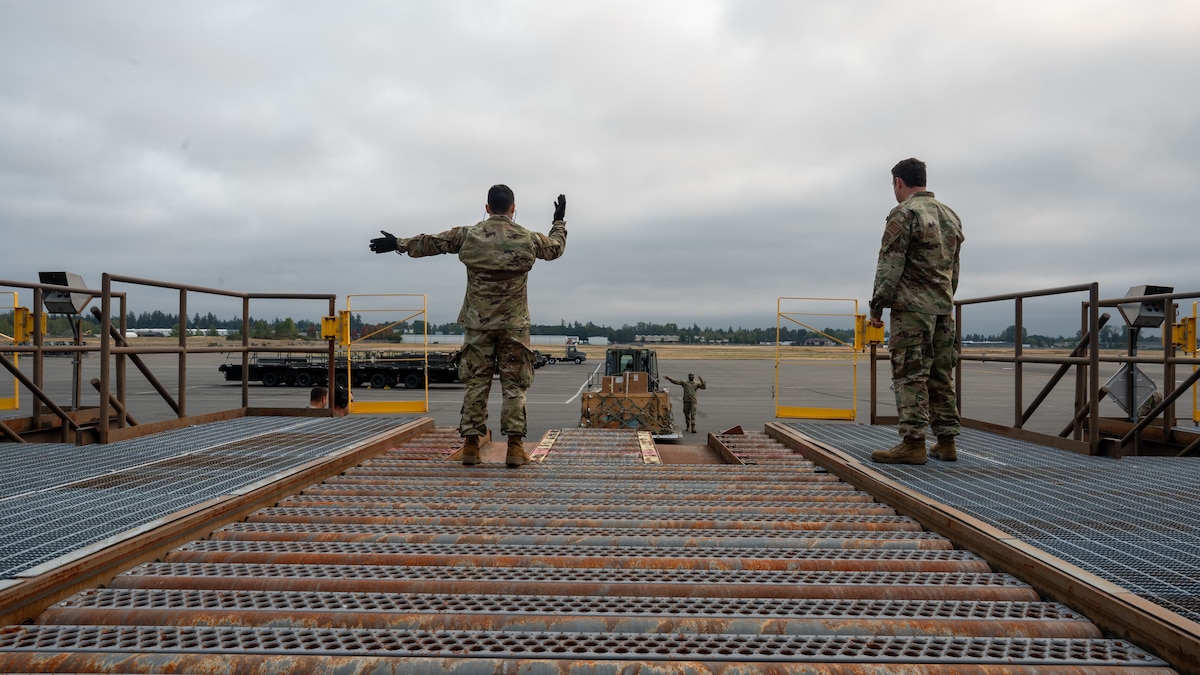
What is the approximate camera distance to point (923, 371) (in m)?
3.95

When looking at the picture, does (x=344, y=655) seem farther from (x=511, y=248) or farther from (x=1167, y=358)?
(x=1167, y=358)

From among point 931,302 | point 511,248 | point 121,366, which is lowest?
point 121,366

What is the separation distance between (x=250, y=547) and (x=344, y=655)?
1.04 metres

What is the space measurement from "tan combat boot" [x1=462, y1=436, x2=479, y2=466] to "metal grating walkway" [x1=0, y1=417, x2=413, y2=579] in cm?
80

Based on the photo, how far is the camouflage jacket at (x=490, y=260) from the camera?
399 centimetres

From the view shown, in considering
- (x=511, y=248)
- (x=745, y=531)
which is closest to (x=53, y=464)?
(x=511, y=248)

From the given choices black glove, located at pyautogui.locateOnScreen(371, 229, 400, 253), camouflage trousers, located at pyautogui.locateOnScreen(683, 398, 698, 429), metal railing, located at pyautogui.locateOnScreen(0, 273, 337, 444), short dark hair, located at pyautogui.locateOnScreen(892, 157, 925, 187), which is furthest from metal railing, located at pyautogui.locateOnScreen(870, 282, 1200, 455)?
camouflage trousers, located at pyautogui.locateOnScreen(683, 398, 698, 429)

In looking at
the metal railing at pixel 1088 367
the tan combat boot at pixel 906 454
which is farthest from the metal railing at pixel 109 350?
the metal railing at pixel 1088 367

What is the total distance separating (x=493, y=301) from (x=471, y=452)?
2.87ft

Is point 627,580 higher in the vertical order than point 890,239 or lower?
lower

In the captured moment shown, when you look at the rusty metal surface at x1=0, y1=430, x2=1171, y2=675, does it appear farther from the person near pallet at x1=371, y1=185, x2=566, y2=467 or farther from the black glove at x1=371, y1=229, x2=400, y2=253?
the black glove at x1=371, y1=229, x2=400, y2=253

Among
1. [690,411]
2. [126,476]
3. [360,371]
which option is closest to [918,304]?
[126,476]

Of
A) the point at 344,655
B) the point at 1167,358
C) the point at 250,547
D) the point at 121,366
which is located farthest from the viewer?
the point at 1167,358

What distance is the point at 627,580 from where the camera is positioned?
2.04 metres
